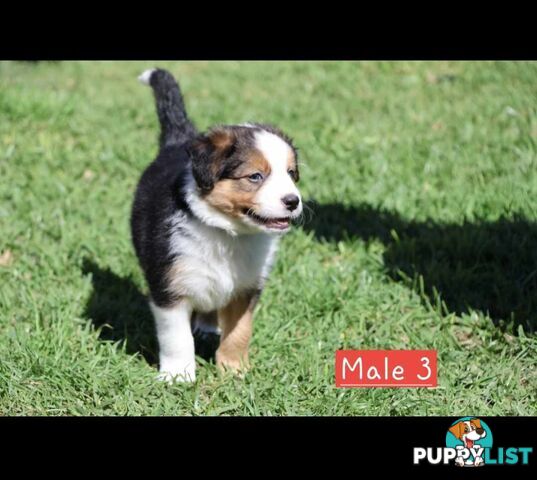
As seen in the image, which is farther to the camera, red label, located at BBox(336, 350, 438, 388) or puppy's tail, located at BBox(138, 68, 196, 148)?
puppy's tail, located at BBox(138, 68, 196, 148)

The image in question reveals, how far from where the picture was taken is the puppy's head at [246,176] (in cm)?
329

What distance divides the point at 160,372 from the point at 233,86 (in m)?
5.99

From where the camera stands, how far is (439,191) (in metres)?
5.82

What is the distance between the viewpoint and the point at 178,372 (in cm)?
367

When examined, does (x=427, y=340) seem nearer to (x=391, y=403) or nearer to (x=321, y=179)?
(x=391, y=403)

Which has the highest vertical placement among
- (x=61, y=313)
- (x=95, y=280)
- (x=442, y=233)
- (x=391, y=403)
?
(x=442, y=233)

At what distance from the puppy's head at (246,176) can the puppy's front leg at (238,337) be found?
507 mm

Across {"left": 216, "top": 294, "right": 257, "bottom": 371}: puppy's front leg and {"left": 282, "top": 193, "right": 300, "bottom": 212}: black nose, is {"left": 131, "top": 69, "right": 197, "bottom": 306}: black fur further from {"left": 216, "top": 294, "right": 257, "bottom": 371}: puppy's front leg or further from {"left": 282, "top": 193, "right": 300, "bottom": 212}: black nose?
{"left": 282, "top": 193, "right": 300, "bottom": 212}: black nose

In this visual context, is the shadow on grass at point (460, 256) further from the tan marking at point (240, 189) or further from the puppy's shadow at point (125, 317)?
the tan marking at point (240, 189)

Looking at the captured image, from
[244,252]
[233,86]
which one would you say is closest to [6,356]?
[244,252]

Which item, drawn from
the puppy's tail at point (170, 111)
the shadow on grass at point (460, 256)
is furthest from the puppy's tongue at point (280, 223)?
the shadow on grass at point (460, 256)

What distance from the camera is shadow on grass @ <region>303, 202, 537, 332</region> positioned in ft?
14.2
